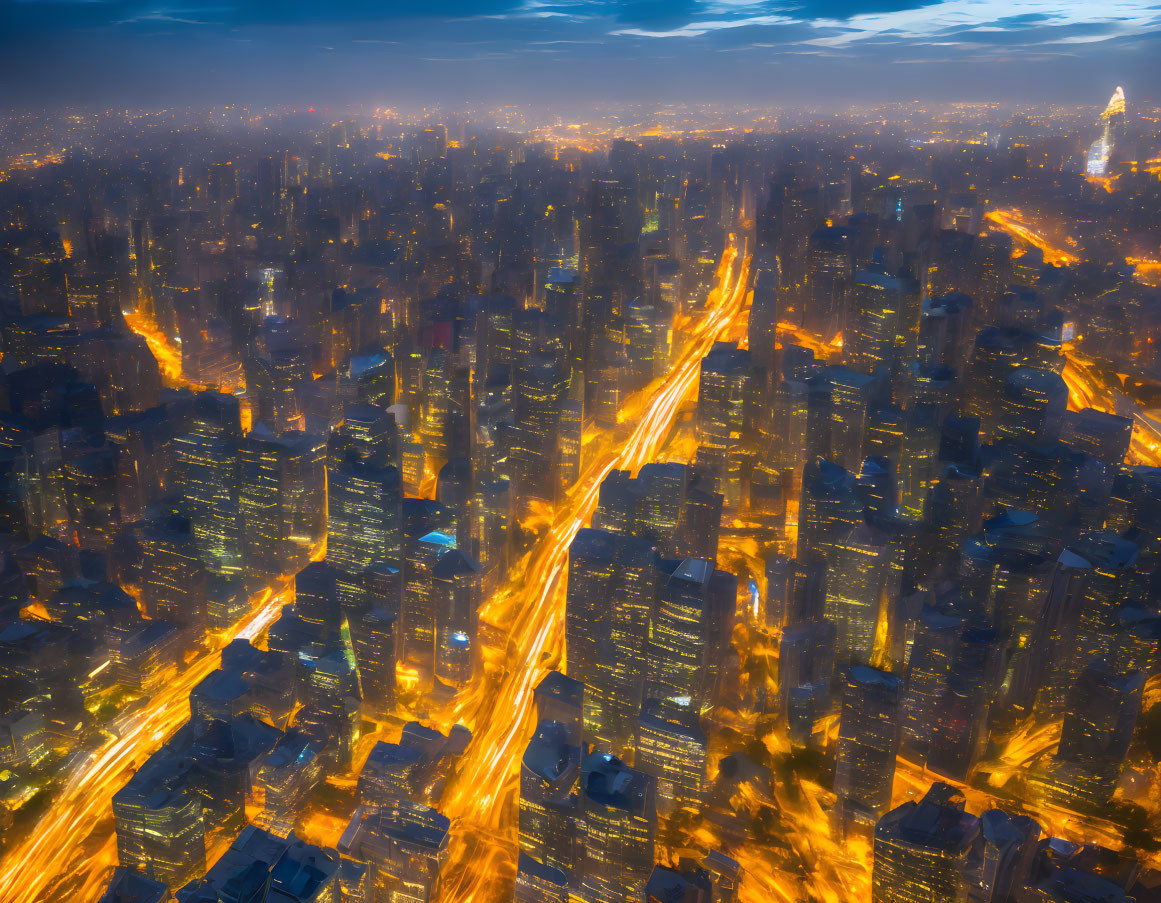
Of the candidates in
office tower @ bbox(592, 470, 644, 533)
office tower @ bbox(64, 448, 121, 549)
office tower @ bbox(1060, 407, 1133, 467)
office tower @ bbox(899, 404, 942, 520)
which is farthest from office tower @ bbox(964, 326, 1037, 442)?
office tower @ bbox(64, 448, 121, 549)

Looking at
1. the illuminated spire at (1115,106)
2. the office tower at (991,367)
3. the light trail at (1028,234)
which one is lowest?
the office tower at (991,367)

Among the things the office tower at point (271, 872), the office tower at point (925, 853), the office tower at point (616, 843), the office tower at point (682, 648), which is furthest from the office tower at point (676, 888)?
the office tower at point (682, 648)

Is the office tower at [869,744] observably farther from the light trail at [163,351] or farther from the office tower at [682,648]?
the light trail at [163,351]

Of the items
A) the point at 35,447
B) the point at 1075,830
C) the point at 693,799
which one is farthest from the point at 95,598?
the point at 1075,830

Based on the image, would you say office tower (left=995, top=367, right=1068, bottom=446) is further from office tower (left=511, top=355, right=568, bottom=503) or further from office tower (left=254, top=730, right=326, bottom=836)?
office tower (left=254, top=730, right=326, bottom=836)

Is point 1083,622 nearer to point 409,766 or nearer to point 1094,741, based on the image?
point 1094,741

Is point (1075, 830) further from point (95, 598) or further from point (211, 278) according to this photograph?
point (211, 278)
